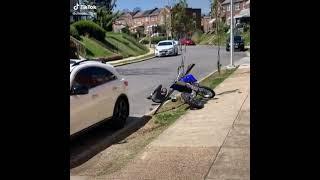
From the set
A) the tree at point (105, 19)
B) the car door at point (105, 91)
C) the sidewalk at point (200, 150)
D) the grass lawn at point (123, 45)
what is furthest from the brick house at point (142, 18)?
the car door at point (105, 91)

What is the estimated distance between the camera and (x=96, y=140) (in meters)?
8.82

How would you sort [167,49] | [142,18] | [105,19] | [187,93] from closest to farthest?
[187,93] < [167,49] < [105,19] < [142,18]

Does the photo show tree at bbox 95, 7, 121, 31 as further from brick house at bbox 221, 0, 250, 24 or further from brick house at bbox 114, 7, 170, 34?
brick house at bbox 114, 7, 170, 34

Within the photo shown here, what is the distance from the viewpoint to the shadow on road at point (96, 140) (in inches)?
297

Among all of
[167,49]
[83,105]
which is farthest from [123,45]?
[83,105]

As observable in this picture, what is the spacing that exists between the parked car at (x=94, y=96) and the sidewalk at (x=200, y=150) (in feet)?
3.66

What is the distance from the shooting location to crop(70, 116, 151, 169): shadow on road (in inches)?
297

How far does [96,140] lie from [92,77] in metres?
1.15

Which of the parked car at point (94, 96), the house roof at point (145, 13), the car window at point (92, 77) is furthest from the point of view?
the house roof at point (145, 13)

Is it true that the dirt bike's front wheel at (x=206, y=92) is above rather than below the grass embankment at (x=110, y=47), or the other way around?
below

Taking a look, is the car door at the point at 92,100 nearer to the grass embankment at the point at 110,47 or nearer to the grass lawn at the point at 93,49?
the grass embankment at the point at 110,47

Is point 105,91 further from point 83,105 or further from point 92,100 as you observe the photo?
point 83,105
